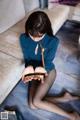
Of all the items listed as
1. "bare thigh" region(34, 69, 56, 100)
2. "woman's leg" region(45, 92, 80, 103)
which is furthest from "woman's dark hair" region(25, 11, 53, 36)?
"woman's leg" region(45, 92, 80, 103)

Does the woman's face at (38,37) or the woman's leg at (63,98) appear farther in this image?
the woman's leg at (63,98)

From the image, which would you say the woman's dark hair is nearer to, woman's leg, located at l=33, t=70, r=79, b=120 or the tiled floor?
woman's leg, located at l=33, t=70, r=79, b=120

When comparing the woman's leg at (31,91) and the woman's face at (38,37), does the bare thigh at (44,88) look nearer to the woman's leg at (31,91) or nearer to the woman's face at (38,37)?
the woman's leg at (31,91)

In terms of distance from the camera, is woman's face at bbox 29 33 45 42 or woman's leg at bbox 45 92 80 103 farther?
woman's leg at bbox 45 92 80 103

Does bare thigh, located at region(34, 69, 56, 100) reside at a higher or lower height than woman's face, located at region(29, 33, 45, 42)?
lower

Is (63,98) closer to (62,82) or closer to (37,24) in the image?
(62,82)

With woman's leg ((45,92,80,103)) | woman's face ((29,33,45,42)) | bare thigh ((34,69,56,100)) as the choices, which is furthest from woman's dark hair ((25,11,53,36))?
woman's leg ((45,92,80,103))

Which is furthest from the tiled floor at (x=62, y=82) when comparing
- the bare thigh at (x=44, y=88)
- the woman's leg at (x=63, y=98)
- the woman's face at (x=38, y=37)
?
the woman's face at (x=38, y=37)

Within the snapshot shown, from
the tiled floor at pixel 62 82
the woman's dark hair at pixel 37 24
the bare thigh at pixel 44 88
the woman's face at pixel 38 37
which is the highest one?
the woman's dark hair at pixel 37 24

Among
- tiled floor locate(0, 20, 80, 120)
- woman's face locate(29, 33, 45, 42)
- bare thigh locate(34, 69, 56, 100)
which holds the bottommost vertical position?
tiled floor locate(0, 20, 80, 120)

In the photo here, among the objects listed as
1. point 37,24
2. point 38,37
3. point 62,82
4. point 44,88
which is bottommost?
point 62,82

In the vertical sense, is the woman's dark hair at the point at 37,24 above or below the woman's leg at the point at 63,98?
above

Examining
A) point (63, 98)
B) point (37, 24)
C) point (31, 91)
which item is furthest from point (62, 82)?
point (37, 24)

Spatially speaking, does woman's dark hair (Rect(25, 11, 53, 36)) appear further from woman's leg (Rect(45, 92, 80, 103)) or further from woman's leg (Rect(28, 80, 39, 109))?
woman's leg (Rect(45, 92, 80, 103))
